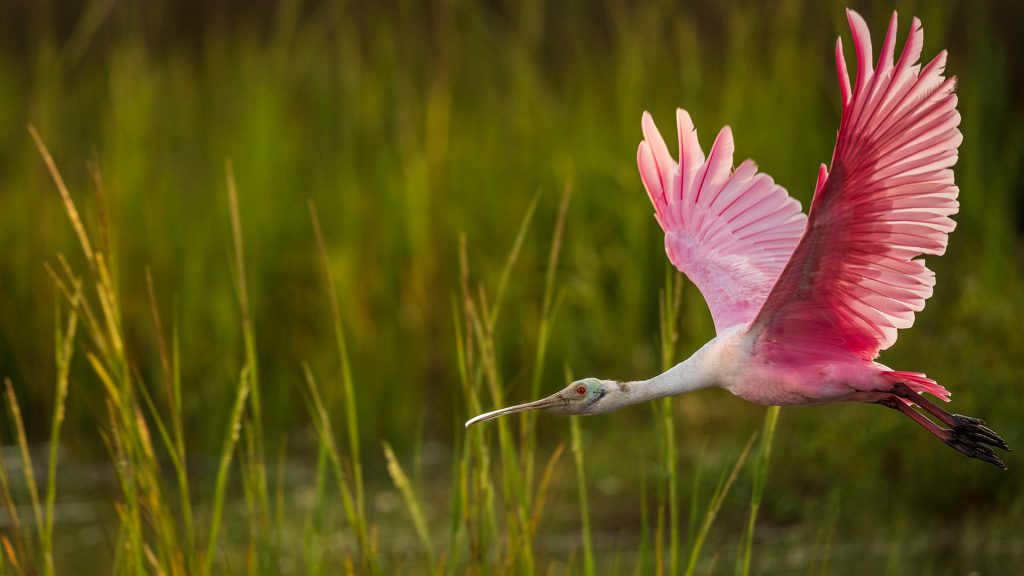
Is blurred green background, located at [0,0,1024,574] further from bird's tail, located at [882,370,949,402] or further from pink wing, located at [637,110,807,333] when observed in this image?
bird's tail, located at [882,370,949,402]

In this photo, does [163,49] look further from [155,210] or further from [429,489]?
[429,489]

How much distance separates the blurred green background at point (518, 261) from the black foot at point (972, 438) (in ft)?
8.68

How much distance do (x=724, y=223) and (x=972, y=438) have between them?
0.57 metres

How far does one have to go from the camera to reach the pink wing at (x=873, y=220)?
1.61 m

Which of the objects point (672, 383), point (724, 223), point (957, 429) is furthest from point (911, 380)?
point (724, 223)

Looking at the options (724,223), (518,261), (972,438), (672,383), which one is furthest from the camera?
(518,261)

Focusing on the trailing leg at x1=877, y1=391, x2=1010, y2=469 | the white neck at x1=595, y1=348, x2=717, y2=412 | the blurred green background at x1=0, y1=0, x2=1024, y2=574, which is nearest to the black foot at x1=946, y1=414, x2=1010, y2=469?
the trailing leg at x1=877, y1=391, x2=1010, y2=469

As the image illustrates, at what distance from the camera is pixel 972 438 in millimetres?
1878

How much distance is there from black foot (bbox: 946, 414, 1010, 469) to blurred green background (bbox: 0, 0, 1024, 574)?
2.65 metres

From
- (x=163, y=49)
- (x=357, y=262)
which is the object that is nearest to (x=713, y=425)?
(x=357, y=262)

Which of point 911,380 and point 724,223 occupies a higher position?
point 724,223

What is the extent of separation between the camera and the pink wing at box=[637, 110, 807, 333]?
7.25 feet

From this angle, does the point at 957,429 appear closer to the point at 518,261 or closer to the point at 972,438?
the point at 972,438

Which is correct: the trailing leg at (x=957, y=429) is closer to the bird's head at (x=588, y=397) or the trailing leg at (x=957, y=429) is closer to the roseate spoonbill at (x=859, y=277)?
the roseate spoonbill at (x=859, y=277)
